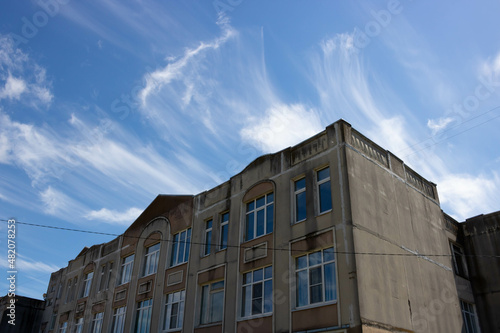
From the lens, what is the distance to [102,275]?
28.4m

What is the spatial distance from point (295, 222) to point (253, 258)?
2455mm

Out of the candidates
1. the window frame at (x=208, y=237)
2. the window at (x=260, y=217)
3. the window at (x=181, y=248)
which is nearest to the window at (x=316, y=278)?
the window at (x=260, y=217)

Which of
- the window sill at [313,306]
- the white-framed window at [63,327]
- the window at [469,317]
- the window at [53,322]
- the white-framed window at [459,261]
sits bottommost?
the window sill at [313,306]

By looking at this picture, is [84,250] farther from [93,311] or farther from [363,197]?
[363,197]

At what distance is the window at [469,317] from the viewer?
18578 mm

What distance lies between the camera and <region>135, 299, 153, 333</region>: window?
22216 millimetres

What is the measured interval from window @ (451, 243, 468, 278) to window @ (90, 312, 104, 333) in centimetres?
1973

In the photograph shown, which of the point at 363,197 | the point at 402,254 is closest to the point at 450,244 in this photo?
the point at 402,254

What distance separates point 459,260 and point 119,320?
721 inches

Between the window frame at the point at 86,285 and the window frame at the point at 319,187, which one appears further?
the window frame at the point at 86,285

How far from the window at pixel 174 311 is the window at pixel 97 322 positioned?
676 cm

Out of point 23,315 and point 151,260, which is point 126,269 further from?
point 23,315

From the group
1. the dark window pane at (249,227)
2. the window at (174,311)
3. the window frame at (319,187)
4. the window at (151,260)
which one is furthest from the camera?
the window at (151,260)

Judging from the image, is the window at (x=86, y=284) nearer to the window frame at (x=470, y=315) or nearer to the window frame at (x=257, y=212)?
the window frame at (x=257, y=212)
